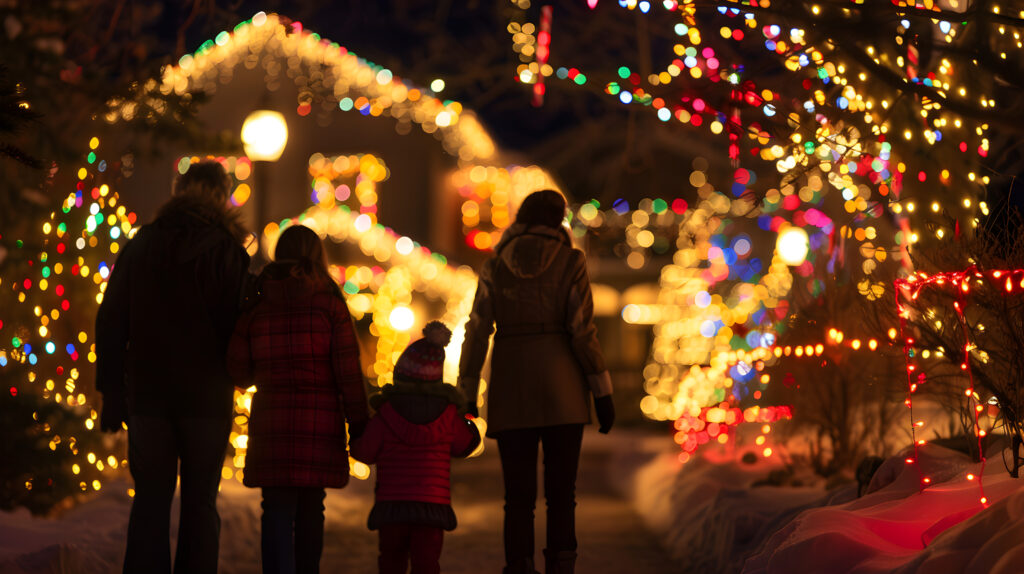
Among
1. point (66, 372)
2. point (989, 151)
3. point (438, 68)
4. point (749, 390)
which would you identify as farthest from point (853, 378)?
point (438, 68)

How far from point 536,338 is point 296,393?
51.7 inches

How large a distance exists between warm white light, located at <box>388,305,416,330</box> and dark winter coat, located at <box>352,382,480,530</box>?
436 inches

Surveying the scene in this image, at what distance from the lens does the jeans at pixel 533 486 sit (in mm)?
6195

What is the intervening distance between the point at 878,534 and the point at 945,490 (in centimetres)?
56

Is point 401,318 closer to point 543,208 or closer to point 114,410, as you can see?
point 543,208

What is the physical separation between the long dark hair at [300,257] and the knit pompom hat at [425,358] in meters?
0.49

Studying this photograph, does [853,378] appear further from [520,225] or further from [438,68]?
[438,68]

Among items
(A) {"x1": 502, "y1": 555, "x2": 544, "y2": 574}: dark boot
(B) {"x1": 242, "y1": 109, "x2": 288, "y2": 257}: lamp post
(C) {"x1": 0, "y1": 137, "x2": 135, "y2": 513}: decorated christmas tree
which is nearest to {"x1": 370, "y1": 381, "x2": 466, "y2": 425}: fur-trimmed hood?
(A) {"x1": 502, "y1": 555, "x2": 544, "y2": 574}: dark boot

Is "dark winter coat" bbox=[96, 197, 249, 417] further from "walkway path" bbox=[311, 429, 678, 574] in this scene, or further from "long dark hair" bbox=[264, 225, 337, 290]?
"walkway path" bbox=[311, 429, 678, 574]

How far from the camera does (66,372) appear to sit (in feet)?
28.1

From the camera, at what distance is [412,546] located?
5.79 meters

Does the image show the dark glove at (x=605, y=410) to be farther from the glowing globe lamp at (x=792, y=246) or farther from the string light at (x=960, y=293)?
the glowing globe lamp at (x=792, y=246)

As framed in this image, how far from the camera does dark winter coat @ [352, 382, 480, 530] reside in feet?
18.7

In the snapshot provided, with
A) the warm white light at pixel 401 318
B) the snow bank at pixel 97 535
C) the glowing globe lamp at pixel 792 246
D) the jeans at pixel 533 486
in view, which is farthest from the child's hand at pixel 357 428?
the glowing globe lamp at pixel 792 246
